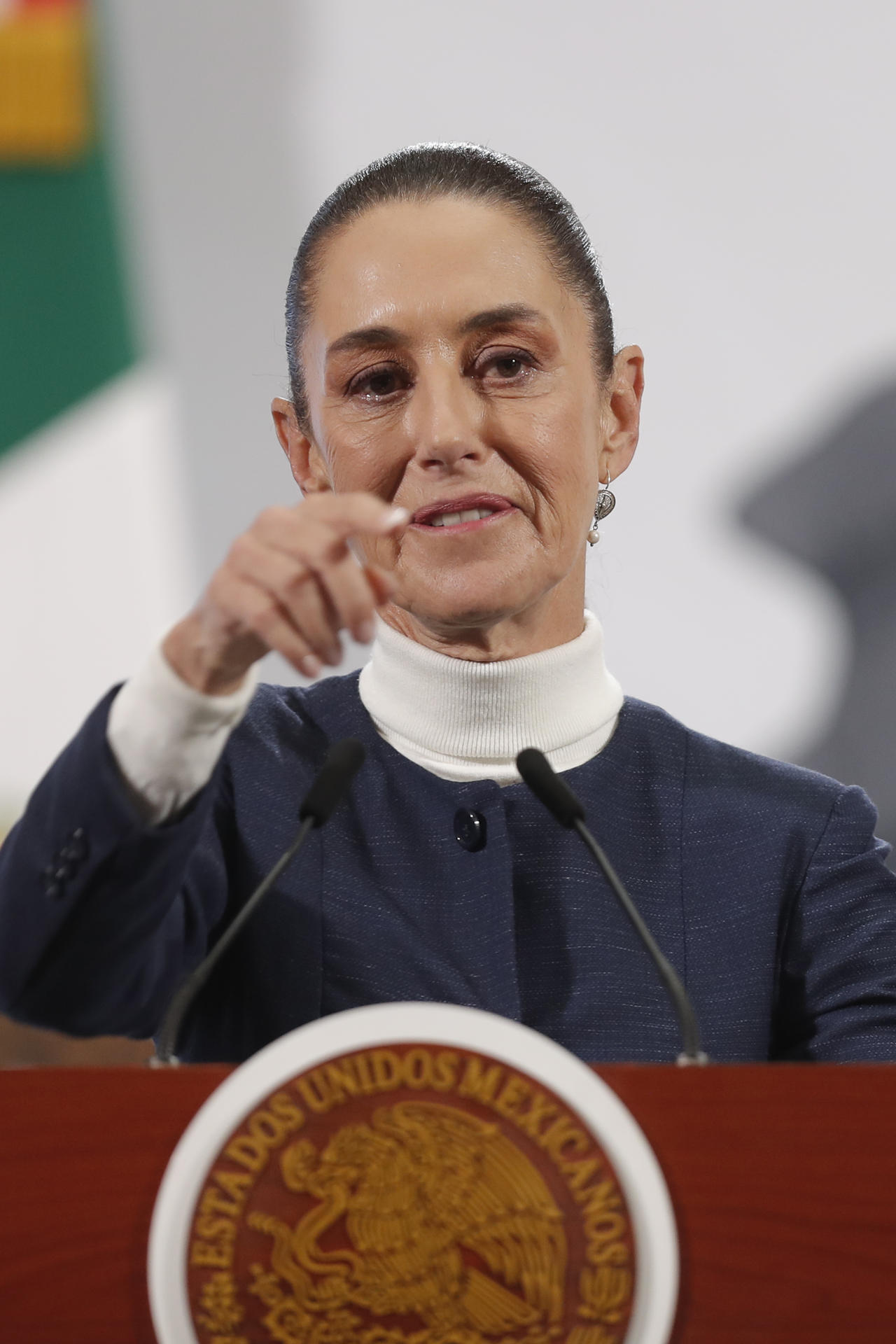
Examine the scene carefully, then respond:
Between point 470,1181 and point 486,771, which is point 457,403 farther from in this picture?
point 470,1181

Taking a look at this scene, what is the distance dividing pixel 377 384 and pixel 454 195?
15 cm

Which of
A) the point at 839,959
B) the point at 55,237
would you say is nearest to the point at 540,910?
the point at 839,959

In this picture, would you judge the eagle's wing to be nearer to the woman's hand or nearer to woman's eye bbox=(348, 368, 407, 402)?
the woman's hand

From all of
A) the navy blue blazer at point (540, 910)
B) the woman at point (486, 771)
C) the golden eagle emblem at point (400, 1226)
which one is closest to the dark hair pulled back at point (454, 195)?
the woman at point (486, 771)

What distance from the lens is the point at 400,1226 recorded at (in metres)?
0.53

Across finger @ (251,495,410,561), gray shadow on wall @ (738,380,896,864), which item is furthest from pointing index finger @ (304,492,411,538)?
gray shadow on wall @ (738,380,896,864)

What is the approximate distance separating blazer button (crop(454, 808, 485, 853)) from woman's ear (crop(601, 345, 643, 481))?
1.15ft

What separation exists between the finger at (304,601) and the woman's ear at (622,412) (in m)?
0.57

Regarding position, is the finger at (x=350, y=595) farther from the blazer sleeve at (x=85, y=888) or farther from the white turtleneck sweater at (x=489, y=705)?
the white turtleneck sweater at (x=489, y=705)

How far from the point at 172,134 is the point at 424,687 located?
0.94 metres

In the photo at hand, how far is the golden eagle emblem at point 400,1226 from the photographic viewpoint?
53 cm

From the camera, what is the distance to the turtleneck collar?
1.04 metres

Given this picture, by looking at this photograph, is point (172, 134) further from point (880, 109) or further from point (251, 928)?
point (251, 928)

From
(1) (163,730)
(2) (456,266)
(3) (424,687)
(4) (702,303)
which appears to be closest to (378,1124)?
(1) (163,730)
